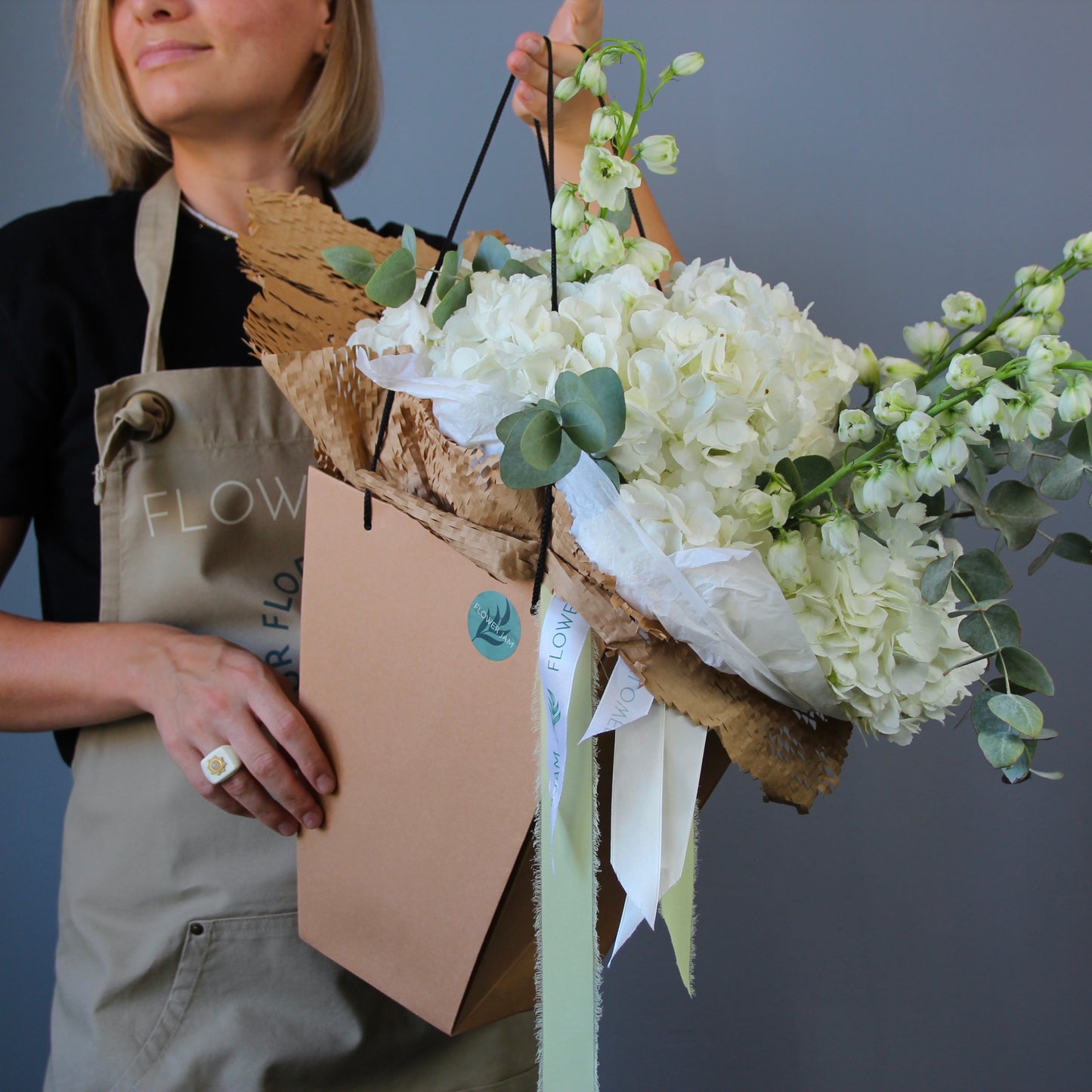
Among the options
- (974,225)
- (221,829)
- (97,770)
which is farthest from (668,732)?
(974,225)

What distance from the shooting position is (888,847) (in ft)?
3.85

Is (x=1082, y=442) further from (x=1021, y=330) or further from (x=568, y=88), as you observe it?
(x=568, y=88)

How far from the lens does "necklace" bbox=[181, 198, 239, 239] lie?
0.94 metres

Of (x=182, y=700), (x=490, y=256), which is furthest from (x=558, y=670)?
(x=182, y=700)

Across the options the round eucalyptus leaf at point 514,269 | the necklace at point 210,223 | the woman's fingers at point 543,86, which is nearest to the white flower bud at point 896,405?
the round eucalyptus leaf at point 514,269

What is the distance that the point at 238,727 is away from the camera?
665 millimetres

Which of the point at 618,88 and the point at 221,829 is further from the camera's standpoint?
the point at 618,88

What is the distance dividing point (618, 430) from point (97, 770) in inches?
23.8

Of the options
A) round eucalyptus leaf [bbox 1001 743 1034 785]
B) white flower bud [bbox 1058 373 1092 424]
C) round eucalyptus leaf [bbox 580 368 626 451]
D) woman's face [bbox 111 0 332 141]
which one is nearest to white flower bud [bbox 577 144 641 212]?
round eucalyptus leaf [bbox 580 368 626 451]

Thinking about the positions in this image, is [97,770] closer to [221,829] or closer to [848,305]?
[221,829]

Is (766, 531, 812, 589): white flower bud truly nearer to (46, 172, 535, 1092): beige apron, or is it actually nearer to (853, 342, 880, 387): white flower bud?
(853, 342, 880, 387): white flower bud

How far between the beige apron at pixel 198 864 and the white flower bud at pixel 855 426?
51 cm

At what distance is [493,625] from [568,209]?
0.69 ft

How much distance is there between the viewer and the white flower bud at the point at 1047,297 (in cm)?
45
